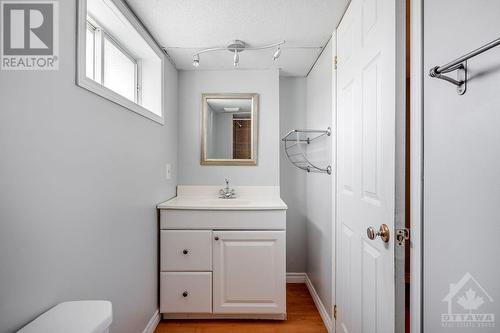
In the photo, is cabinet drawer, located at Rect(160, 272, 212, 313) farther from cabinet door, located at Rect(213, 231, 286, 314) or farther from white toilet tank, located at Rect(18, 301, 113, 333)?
white toilet tank, located at Rect(18, 301, 113, 333)

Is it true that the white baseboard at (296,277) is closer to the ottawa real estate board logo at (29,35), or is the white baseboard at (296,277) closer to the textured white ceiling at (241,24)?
→ the textured white ceiling at (241,24)

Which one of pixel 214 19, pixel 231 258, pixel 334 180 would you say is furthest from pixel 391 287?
pixel 214 19

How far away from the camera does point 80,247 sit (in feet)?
3.20

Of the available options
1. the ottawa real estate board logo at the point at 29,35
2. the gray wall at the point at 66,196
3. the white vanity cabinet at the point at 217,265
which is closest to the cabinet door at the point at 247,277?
the white vanity cabinet at the point at 217,265

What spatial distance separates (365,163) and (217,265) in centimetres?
127

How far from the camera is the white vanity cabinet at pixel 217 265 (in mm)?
1768

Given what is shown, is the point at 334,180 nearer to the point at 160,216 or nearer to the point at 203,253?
the point at 203,253

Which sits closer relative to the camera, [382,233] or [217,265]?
[382,233]

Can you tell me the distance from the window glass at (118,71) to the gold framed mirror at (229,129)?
69cm

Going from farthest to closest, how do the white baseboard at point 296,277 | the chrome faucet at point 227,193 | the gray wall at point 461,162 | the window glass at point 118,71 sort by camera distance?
1. the white baseboard at point 296,277
2. the chrome faucet at point 227,193
3. the window glass at point 118,71
4. the gray wall at point 461,162

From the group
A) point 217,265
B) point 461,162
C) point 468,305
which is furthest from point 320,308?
point 461,162

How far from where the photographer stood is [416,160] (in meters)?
0.78

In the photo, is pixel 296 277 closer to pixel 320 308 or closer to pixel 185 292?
pixel 320 308

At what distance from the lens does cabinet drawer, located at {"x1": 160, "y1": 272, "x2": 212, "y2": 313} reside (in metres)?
1.77
